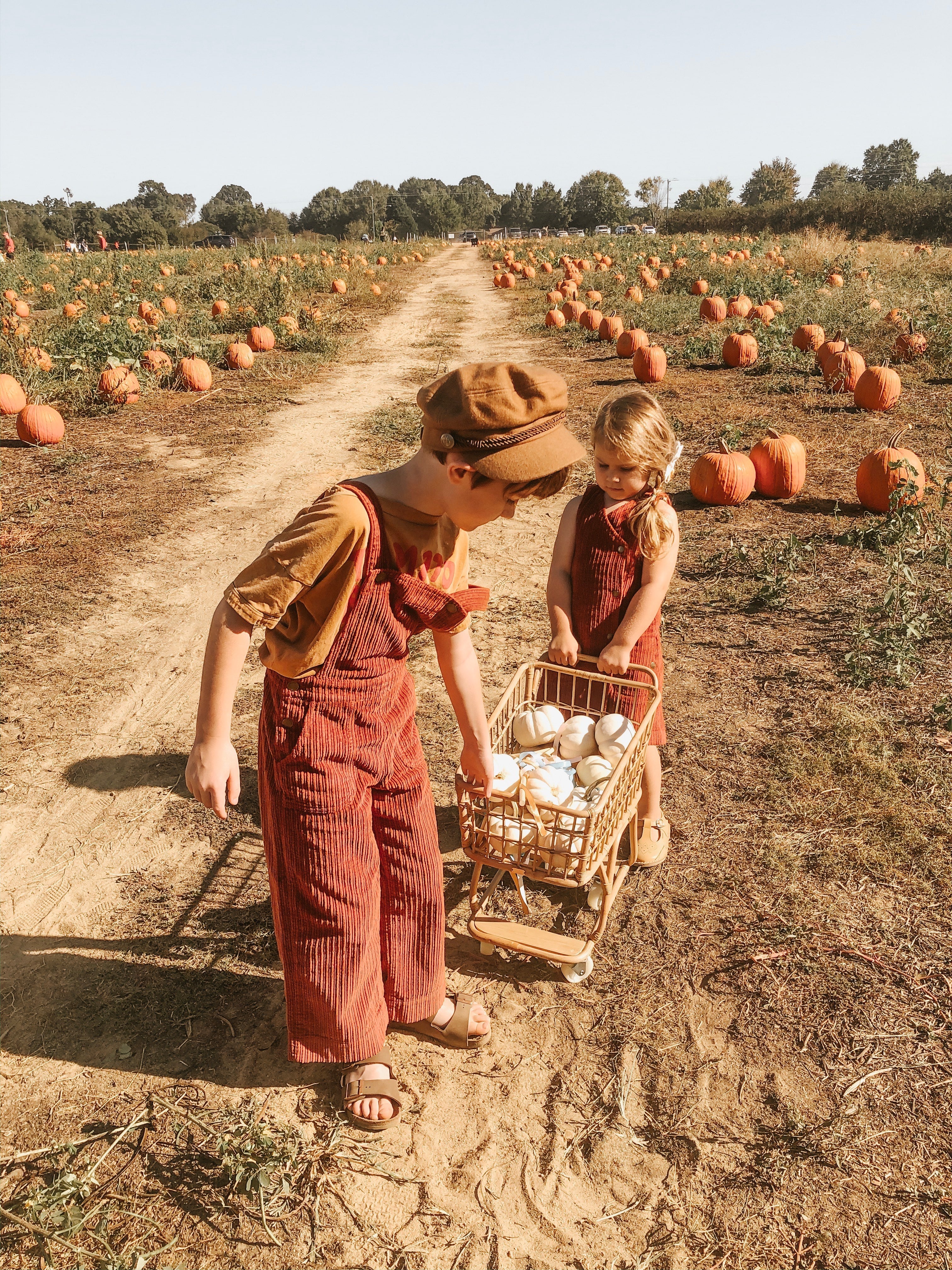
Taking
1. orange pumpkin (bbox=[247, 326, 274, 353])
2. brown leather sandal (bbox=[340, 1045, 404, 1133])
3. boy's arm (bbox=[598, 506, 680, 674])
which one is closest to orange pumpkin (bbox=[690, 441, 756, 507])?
boy's arm (bbox=[598, 506, 680, 674])

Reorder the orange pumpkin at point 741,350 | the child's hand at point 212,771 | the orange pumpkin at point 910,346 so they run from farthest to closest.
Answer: the orange pumpkin at point 741,350 < the orange pumpkin at point 910,346 < the child's hand at point 212,771

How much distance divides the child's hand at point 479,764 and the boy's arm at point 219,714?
24.1 inches

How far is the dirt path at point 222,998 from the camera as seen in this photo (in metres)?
2.11

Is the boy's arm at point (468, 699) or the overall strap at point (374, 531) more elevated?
the overall strap at point (374, 531)

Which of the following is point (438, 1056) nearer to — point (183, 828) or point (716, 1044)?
point (716, 1044)

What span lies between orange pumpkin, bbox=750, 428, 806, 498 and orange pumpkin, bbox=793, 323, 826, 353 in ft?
16.8

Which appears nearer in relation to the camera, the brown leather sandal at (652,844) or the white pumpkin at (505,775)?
the white pumpkin at (505,775)

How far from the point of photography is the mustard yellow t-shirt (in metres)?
1.73

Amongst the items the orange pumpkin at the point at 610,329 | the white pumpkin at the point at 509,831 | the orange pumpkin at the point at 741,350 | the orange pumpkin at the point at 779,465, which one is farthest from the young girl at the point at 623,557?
the orange pumpkin at the point at 610,329

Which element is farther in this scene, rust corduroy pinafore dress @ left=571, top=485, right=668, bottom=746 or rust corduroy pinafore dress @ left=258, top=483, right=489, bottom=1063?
rust corduroy pinafore dress @ left=571, top=485, right=668, bottom=746

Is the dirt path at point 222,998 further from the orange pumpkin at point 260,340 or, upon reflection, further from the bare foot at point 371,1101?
the orange pumpkin at point 260,340

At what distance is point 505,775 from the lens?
8.10 ft

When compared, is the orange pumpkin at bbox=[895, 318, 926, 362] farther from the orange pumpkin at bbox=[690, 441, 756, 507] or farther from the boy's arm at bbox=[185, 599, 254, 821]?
the boy's arm at bbox=[185, 599, 254, 821]

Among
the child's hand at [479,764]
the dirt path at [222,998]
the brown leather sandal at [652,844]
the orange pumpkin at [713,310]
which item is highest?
the orange pumpkin at [713,310]
